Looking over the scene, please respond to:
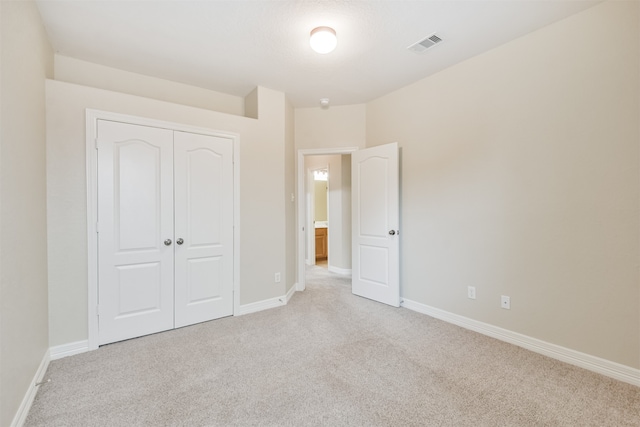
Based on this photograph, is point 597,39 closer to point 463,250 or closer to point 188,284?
point 463,250

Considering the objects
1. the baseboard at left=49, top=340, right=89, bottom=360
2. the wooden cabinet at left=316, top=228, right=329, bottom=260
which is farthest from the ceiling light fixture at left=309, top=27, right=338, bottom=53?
the wooden cabinet at left=316, top=228, right=329, bottom=260

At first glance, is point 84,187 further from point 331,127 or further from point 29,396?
point 331,127

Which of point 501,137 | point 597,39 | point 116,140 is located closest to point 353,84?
point 501,137

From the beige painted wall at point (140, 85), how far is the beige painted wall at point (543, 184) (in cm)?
243

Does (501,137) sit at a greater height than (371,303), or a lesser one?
greater

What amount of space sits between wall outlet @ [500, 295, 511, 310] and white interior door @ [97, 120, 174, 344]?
324 centimetres

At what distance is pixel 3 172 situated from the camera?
143 cm

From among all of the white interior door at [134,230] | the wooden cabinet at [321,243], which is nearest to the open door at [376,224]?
the white interior door at [134,230]

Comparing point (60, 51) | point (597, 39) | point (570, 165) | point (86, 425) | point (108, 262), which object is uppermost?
point (60, 51)

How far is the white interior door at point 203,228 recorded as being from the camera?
2852 mm

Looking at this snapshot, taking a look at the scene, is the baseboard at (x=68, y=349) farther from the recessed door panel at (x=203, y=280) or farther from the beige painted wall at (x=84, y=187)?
the recessed door panel at (x=203, y=280)

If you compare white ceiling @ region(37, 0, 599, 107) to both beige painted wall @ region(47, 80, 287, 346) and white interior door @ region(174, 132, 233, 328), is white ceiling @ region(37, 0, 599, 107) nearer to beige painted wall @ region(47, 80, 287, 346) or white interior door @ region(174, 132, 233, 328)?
beige painted wall @ region(47, 80, 287, 346)

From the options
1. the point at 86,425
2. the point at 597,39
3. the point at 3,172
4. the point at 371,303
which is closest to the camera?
the point at 3,172

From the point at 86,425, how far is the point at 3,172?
1.46 m
